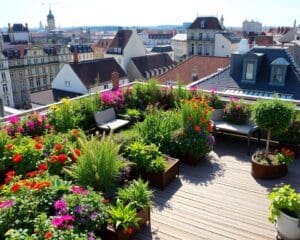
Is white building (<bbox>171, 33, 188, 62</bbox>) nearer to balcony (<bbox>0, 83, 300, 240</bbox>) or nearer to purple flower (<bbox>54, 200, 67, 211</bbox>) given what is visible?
balcony (<bbox>0, 83, 300, 240</bbox>)

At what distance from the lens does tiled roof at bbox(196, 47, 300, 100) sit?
1130 centimetres

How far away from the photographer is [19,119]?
5.45 m

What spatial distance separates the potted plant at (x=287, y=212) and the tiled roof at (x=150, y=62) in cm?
3124

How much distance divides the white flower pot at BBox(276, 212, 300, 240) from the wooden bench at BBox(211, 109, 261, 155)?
2509 millimetres

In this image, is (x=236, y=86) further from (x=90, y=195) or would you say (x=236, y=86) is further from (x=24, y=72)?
(x=24, y=72)

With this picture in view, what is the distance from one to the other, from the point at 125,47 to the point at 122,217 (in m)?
34.9

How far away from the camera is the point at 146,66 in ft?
114

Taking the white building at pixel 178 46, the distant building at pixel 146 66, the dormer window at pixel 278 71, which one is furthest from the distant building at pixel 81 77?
the white building at pixel 178 46

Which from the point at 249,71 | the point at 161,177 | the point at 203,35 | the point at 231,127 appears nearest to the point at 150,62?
the point at 203,35

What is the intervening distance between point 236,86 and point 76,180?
9638 millimetres

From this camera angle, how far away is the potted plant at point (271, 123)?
15.1 feet

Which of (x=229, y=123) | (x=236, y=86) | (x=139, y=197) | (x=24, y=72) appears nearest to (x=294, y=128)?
(x=229, y=123)

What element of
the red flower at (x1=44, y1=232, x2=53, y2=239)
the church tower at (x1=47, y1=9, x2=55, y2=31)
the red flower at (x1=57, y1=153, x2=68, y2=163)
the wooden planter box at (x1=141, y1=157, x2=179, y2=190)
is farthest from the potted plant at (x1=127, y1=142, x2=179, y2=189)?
the church tower at (x1=47, y1=9, x2=55, y2=31)

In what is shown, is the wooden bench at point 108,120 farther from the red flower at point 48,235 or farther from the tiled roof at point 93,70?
the tiled roof at point 93,70
